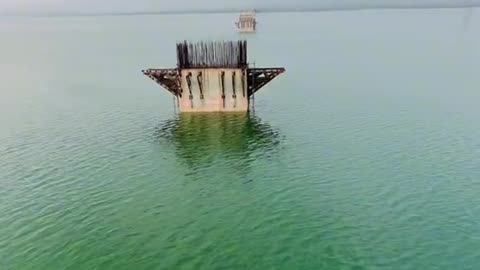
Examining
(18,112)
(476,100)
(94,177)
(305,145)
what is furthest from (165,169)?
Answer: (476,100)

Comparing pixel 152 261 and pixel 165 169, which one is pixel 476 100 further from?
pixel 152 261

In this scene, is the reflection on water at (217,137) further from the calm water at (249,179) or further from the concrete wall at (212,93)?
the concrete wall at (212,93)

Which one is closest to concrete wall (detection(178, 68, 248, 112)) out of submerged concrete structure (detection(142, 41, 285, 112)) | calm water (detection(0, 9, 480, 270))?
submerged concrete structure (detection(142, 41, 285, 112))

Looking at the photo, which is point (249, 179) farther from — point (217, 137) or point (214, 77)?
point (214, 77)

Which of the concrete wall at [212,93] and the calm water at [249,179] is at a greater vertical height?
the concrete wall at [212,93]

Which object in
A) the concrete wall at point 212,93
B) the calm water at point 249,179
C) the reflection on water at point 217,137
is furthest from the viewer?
the concrete wall at point 212,93

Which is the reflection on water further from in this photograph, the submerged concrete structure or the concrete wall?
the submerged concrete structure

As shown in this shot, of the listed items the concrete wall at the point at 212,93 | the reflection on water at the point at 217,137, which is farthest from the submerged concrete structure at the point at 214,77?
the reflection on water at the point at 217,137

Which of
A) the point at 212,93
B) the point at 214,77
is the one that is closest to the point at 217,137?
the point at 212,93
